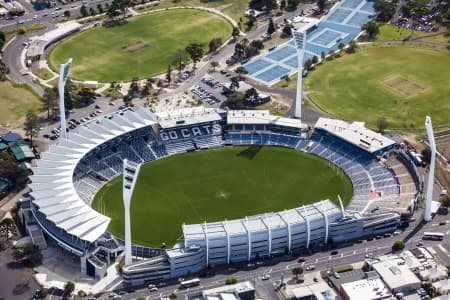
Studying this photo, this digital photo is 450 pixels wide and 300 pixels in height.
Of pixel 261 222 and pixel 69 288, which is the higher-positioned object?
pixel 69 288

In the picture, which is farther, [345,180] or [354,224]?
[345,180]

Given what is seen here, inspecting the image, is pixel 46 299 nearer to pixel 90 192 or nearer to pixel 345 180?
pixel 90 192

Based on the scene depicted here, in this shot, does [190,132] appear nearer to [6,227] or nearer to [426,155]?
[6,227]

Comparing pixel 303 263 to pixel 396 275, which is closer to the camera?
pixel 396 275

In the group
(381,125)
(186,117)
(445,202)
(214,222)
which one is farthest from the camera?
(381,125)

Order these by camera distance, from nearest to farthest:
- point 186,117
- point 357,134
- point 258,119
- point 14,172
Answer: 1. point 14,172
2. point 357,134
3. point 258,119
4. point 186,117

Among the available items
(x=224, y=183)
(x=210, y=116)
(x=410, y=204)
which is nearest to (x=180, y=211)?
(x=224, y=183)

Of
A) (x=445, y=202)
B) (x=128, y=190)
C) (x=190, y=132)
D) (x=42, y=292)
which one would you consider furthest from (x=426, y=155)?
(x=42, y=292)

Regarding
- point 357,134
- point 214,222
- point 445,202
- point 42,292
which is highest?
point 42,292
